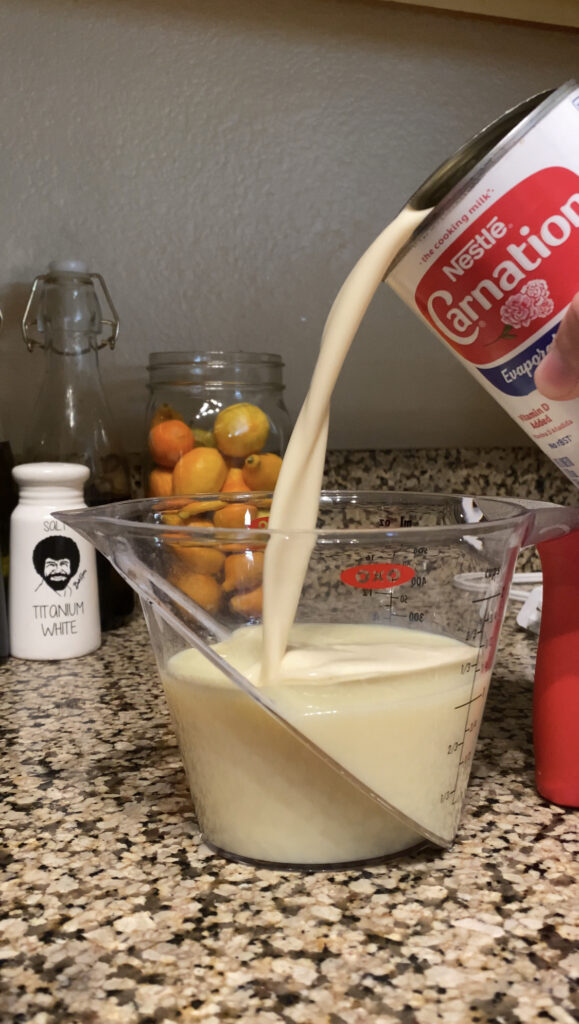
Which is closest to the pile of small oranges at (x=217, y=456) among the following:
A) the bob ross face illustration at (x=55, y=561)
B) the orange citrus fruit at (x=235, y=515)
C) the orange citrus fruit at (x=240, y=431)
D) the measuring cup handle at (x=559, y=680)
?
the orange citrus fruit at (x=240, y=431)

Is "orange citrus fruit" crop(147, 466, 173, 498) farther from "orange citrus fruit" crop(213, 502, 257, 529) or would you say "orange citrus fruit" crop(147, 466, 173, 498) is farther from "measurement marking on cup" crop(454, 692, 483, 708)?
"measurement marking on cup" crop(454, 692, 483, 708)

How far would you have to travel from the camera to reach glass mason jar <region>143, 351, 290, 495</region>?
0.95 meters

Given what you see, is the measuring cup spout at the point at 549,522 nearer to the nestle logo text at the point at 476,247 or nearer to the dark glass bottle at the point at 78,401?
the nestle logo text at the point at 476,247

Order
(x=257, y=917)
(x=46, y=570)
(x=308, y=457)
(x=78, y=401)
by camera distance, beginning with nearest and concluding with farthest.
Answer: (x=257, y=917) < (x=308, y=457) < (x=46, y=570) < (x=78, y=401)

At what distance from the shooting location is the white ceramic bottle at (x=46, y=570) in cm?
87

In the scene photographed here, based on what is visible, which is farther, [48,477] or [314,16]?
[314,16]

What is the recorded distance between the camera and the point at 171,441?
0.92m

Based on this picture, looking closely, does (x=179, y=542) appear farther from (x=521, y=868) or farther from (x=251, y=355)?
(x=251, y=355)

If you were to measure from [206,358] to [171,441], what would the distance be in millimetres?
98

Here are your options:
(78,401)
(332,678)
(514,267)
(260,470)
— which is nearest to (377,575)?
(332,678)

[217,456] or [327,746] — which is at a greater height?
[217,456]

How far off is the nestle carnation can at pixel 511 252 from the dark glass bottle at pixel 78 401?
535mm

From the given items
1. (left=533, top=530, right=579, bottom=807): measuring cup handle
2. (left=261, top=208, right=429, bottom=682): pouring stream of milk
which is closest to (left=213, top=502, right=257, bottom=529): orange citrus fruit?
(left=261, top=208, right=429, bottom=682): pouring stream of milk

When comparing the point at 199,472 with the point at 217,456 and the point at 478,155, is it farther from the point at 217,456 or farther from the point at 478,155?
the point at 478,155
